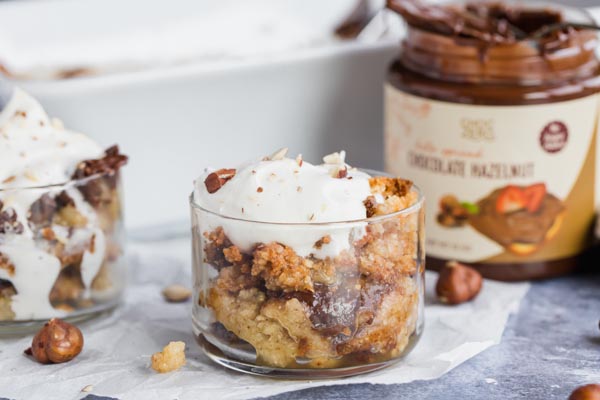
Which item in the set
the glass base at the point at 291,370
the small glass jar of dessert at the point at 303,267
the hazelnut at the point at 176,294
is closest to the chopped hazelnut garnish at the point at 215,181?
the small glass jar of dessert at the point at 303,267

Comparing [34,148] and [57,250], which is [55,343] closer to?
[57,250]

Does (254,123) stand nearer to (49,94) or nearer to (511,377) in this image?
(49,94)

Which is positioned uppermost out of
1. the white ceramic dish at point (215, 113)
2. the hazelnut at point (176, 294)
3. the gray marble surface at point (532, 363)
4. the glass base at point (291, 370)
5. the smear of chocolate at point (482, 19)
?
the smear of chocolate at point (482, 19)

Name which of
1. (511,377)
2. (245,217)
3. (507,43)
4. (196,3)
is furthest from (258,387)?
(196,3)

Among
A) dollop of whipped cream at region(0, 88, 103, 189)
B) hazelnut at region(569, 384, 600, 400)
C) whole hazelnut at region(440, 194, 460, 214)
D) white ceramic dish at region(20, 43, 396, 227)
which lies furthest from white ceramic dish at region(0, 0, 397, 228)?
hazelnut at region(569, 384, 600, 400)

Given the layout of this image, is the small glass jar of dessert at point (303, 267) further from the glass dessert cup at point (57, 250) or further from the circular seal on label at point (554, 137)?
the circular seal on label at point (554, 137)

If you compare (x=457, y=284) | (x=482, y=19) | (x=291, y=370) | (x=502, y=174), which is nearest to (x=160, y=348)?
(x=291, y=370)

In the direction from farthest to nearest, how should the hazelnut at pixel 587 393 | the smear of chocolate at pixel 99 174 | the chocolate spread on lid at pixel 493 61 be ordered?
the chocolate spread on lid at pixel 493 61 → the smear of chocolate at pixel 99 174 → the hazelnut at pixel 587 393
